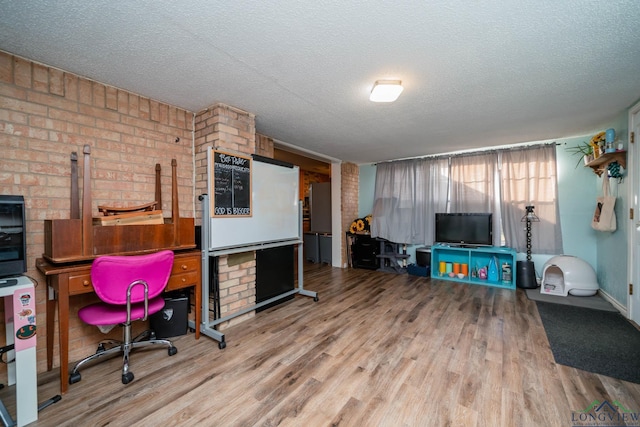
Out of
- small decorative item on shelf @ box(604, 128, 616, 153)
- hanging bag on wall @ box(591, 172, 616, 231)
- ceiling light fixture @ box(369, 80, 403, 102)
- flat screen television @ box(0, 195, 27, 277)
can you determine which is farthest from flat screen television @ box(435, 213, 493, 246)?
flat screen television @ box(0, 195, 27, 277)

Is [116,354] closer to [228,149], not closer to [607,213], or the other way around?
[228,149]

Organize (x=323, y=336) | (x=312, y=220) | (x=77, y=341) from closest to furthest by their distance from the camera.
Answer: (x=77, y=341) → (x=323, y=336) → (x=312, y=220)

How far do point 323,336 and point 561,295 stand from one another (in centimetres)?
356

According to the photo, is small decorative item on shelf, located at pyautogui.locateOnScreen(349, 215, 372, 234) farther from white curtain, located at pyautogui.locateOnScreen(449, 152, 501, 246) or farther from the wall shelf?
the wall shelf

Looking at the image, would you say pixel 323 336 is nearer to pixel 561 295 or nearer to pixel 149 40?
pixel 149 40

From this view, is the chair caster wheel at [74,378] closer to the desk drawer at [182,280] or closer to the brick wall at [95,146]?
the brick wall at [95,146]

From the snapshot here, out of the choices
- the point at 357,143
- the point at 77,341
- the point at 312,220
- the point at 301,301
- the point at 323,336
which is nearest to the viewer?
the point at 77,341

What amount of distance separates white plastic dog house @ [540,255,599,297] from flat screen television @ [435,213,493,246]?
0.87m

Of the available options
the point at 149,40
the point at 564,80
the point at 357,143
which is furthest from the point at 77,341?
the point at 564,80

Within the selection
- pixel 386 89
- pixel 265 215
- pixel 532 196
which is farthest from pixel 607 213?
pixel 265 215

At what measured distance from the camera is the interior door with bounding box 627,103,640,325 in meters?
2.66

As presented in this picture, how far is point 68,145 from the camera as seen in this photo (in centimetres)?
208

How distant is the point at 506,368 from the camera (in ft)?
6.55

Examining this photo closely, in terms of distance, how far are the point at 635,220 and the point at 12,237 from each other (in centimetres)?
541
